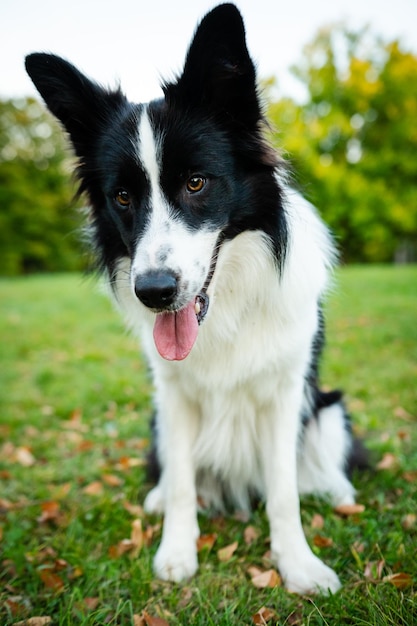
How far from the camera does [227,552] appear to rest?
2.59 m

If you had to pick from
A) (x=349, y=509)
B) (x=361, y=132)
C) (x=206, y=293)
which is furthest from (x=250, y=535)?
(x=361, y=132)

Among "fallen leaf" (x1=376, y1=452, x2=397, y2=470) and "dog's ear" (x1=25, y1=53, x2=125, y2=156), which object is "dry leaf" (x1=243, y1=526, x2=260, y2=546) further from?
"dog's ear" (x1=25, y1=53, x2=125, y2=156)

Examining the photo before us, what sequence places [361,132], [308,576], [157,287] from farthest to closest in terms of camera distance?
1. [361,132]
2. [308,576]
3. [157,287]

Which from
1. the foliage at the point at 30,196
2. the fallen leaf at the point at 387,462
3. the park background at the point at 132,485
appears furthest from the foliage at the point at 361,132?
the fallen leaf at the point at 387,462

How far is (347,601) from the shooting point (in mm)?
2100

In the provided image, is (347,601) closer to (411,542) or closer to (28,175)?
(411,542)

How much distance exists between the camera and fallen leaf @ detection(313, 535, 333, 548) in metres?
2.62

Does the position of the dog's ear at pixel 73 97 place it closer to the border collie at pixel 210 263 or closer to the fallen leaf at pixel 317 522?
the border collie at pixel 210 263

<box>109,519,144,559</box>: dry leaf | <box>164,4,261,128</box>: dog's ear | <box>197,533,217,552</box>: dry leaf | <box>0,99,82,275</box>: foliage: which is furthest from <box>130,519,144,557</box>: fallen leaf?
<box>0,99,82,275</box>: foliage

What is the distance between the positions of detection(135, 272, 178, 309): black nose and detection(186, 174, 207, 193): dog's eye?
1.59 feet

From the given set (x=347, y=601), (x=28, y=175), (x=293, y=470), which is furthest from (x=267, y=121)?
(x=28, y=175)

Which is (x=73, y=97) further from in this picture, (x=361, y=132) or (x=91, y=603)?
(x=361, y=132)

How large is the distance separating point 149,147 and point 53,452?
2885mm

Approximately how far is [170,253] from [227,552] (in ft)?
5.39
